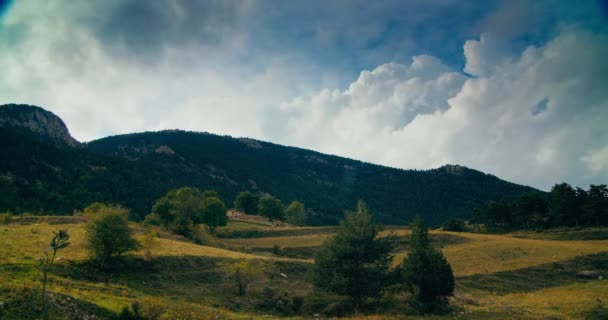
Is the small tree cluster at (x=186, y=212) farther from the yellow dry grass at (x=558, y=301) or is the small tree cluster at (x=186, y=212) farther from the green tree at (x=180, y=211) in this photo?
the yellow dry grass at (x=558, y=301)

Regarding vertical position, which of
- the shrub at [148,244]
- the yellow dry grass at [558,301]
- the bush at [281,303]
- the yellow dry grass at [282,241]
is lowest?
the bush at [281,303]

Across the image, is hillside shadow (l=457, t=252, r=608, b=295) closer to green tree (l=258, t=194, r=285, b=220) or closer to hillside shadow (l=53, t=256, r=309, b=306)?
hillside shadow (l=53, t=256, r=309, b=306)

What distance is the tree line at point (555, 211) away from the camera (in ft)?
269

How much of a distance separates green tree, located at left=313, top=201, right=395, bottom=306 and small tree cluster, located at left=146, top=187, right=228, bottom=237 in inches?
1629

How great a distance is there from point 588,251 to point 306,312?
141 feet

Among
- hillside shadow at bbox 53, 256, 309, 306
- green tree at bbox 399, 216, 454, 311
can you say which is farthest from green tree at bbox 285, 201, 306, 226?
green tree at bbox 399, 216, 454, 311

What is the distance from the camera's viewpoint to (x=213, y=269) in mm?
45781

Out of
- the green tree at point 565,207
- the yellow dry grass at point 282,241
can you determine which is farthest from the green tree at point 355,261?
the green tree at point 565,207

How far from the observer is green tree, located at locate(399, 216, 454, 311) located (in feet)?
114

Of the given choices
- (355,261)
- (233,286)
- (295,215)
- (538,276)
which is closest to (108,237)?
(233,286)

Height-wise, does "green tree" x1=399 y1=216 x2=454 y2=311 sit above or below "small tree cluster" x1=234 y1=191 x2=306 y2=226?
below

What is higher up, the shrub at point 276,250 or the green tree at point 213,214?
the green tree at point 213,214

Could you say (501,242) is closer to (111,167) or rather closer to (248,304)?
(248,304)

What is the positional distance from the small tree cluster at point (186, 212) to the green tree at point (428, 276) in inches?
1851
